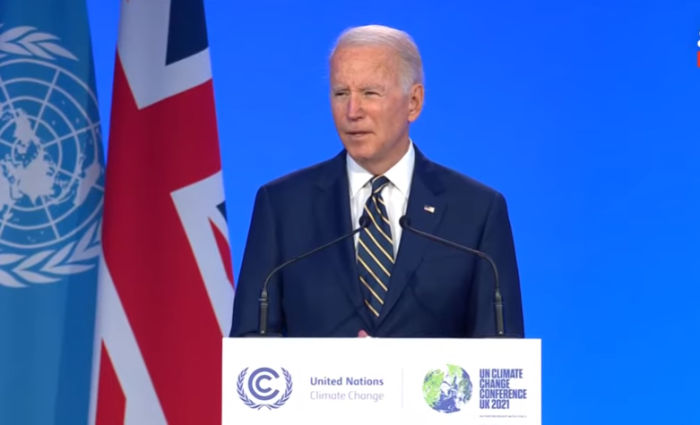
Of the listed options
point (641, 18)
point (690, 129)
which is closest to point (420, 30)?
point (641, 18)

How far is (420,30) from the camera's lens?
376 cm

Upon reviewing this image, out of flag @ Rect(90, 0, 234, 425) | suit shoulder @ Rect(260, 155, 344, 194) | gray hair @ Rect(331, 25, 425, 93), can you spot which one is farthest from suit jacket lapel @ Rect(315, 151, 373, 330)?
flag @ Rect(90, 0, 234, 425)

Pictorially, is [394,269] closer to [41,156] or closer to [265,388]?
[265,388]

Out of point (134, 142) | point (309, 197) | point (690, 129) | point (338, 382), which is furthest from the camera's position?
point (690, 129)

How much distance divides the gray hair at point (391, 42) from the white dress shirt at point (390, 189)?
0.18 m

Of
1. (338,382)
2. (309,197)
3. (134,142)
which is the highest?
(134,142)

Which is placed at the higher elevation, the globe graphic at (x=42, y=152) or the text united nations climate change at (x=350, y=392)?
the globe graphic at (x=42, y=152)

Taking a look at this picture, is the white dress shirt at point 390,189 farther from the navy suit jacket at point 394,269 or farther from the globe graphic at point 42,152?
the globe graphic at point 42,152

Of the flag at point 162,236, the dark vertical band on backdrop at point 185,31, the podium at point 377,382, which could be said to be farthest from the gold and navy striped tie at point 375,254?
the dark vertical band on backdrop at point 185,31

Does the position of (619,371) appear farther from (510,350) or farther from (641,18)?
(510,350)

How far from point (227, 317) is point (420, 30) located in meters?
1.23

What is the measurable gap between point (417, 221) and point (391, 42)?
1.26ft

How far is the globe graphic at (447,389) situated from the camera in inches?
65.7

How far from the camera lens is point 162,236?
350 cm
